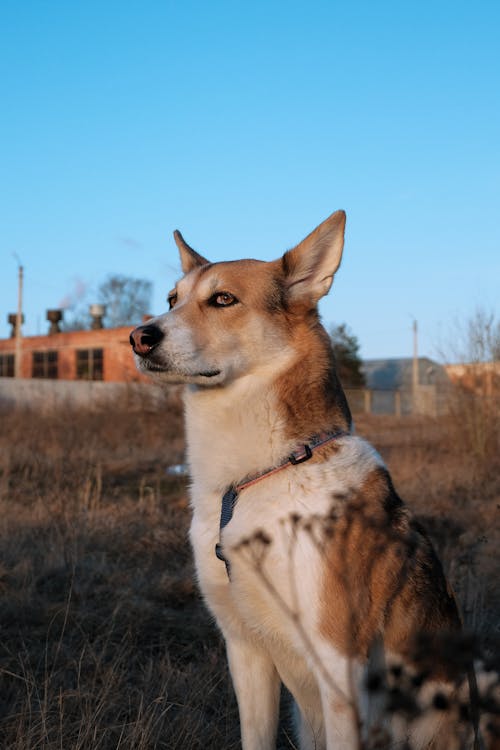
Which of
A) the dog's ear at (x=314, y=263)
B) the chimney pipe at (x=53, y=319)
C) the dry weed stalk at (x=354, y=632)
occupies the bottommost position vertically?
the dry weed stalk at (x=354, y=632)

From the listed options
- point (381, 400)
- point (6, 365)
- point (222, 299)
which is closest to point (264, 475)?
point (222, 299)

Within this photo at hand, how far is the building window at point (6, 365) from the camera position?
132ft

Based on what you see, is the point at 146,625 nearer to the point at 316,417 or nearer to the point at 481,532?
the point at 316,417

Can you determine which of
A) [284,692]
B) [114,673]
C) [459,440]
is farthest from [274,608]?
[459,440]

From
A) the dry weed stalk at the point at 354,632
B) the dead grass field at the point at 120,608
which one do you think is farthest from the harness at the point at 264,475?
the dead grass field at the point at 120,608

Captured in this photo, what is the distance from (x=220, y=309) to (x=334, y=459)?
2.65ft

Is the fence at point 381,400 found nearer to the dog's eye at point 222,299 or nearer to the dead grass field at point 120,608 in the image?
the dead grass field at point 120,608

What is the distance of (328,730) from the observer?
7.84 ft

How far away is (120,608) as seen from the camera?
451 cm

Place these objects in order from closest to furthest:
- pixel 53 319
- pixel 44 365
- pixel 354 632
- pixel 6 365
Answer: pixel 354 632 → pixel 44 365 → pixel 53 319 → pixel 6 365

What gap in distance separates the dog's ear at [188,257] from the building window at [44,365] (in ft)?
112

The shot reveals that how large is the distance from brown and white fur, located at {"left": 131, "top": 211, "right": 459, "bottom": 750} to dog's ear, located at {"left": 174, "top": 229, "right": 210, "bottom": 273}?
31cm

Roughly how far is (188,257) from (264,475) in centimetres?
138

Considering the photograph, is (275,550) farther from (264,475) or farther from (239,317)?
(239,317)
